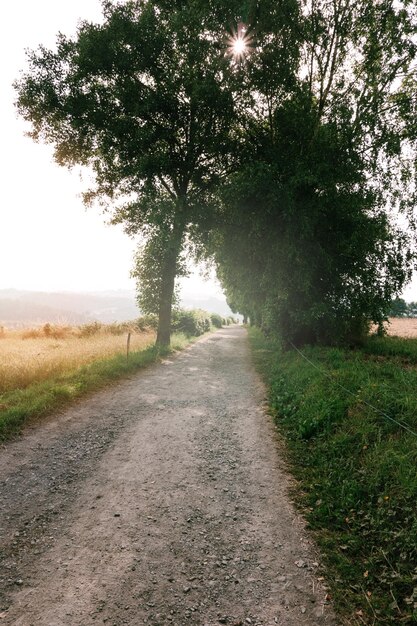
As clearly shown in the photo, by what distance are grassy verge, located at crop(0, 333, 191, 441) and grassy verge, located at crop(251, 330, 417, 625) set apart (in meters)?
A: 5.63

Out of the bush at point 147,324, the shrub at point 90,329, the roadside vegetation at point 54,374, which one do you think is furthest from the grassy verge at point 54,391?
the bush at point 147,324

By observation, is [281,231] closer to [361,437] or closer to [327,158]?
[327,158]

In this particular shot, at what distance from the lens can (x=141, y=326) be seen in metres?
30.9

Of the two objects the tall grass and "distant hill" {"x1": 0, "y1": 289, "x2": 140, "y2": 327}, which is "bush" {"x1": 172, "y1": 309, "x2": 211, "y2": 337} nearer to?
"distant hill" {"x1": 0, "y1": 289, "x2": 140, "y2": 327}

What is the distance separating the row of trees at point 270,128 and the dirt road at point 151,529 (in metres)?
8.37

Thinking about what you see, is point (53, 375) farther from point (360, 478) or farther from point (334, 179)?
point (334, 179)

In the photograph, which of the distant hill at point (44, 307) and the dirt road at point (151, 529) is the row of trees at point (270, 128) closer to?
the dirt road at point (151, 529)

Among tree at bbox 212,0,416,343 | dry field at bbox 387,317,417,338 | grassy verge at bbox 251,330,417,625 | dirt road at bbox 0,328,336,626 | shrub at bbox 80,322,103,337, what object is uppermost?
tree at bbox 212,0,416,343

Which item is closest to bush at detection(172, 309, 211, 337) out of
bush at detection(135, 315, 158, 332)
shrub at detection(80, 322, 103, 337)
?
bush at detection(135, 315, 158, 332)

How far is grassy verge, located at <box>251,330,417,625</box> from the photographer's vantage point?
11.1 feet

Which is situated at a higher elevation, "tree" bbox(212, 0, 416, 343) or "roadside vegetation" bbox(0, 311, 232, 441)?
"tree" bbox(212, 0, 416, 343)

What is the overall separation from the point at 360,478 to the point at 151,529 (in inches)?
124

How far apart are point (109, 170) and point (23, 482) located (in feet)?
54.7

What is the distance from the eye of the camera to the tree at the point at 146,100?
14625 millimetres
